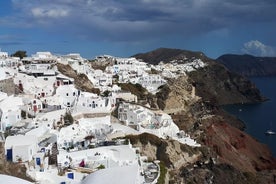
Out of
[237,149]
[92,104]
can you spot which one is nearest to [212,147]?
[237,149]

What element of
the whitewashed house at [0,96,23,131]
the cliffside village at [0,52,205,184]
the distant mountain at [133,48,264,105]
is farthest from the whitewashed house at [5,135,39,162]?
the distant mountain at [133,48,264,105]

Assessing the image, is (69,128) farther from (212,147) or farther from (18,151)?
(212,147)

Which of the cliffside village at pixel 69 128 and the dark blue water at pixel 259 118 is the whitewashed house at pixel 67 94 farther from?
the dark blue water at pixel 259 118

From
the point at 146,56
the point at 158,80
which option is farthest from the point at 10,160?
the point at 146,56

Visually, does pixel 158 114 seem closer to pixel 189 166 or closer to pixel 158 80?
pixel 189 166

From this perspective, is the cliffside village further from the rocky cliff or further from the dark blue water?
the dark blue water

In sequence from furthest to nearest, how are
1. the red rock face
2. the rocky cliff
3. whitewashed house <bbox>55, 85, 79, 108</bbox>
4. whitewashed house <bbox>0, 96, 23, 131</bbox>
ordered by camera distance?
the red rock face
whitewashed house <bbox>55, 85, 79, 108</bbox>
the rocky cliff
whitewashed house <bbox>0, 96, 23, 131</bbox>
